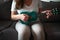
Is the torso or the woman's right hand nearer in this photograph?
the woman's right hand

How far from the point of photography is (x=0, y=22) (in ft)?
6.24

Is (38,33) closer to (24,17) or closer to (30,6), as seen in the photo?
(24,17)

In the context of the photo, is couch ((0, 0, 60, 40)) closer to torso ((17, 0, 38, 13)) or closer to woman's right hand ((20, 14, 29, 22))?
woman's right hand ((20, 14, 29, 22))

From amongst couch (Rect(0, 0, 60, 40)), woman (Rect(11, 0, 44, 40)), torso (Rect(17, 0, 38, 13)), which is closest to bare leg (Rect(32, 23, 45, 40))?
woman (Rect(11, 0, 44, 40))

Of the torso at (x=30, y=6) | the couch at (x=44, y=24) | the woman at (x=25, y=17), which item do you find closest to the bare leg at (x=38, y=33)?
the woman at (x=25, y=17)

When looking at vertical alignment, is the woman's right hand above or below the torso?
below

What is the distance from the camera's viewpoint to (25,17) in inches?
61.0

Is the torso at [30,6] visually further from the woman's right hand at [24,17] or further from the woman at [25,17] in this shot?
the woman's right hand at [24,17]

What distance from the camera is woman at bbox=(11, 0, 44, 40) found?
4.96ft

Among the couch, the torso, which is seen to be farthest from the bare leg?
the torso

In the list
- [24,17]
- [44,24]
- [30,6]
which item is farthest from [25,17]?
[44,24]

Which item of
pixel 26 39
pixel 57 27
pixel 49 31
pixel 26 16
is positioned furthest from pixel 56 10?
pixel 26 39

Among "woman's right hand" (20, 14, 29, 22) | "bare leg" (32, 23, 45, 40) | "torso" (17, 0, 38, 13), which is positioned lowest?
"bare leg" (32, 23, 45, 40)

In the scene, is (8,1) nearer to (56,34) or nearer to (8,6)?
(8,6)
